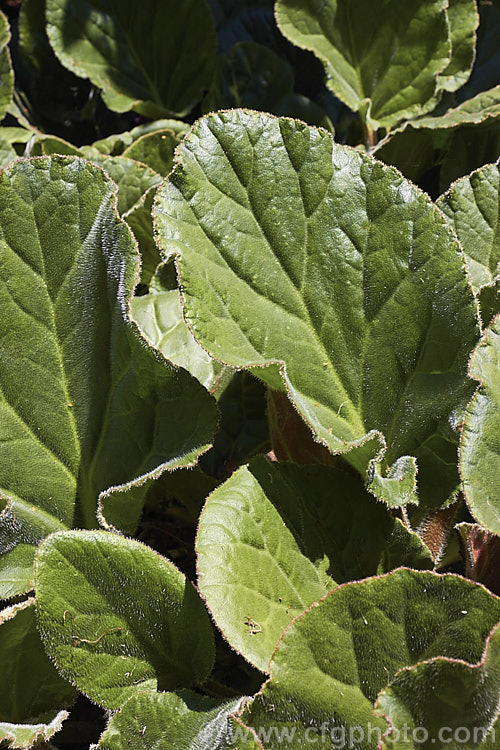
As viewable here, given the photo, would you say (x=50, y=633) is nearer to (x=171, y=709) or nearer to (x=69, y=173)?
(x=171, y=709)

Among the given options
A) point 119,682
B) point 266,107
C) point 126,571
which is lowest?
point 119,682

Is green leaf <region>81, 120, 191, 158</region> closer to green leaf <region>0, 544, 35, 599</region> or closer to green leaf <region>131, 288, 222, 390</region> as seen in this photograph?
green leaf <region>131, 288, 222, 390</region>

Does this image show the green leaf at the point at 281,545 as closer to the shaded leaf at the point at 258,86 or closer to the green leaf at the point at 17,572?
the green leaf at the point at 17,572

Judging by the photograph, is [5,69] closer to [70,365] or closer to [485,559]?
[70,365]

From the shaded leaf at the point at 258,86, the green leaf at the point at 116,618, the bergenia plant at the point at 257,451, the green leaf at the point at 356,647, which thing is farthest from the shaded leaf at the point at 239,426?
Answer: the shaded leaf at the point at 258,86

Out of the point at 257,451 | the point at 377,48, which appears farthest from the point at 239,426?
the point at 377,48

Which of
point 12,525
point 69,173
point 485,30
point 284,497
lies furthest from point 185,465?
point 485,30
